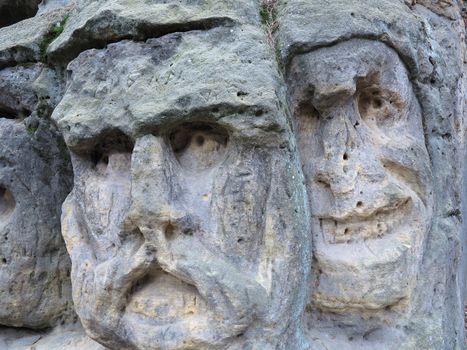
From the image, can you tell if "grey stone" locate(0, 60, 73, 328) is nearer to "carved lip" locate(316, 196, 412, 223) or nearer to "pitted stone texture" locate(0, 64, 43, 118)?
"pitted stone texture" locate(0, 64, 43, 118)

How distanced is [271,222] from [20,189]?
95 cm

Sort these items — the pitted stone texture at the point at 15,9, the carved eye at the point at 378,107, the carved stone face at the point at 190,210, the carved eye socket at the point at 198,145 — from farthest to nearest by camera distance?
the pitted stone texture at the point at 15,9
the carved eye at the point at 378,107
the carved eye socket at the point at 198,145
the carved stone face at the point at 190,210

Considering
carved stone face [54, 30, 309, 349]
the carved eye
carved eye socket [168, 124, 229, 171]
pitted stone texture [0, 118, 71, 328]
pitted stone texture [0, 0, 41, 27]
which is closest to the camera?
carved stone face [54, 30, 309, 349]

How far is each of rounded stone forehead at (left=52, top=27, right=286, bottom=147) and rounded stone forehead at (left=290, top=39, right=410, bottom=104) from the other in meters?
0.13

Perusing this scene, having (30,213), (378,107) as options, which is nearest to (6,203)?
(30,213)

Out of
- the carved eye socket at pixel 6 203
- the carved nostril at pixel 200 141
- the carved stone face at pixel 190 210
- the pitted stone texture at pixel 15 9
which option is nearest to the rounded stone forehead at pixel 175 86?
the carved stone face at pixel 190 210

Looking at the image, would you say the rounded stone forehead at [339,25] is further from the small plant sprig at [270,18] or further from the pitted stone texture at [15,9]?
the pitted stone texture at [15,9]

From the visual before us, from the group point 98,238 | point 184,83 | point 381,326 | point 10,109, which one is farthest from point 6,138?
point 381,326

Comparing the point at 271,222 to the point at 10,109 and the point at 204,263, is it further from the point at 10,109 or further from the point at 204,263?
the point at 10,109

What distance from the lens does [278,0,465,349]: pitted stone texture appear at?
4.72 feet

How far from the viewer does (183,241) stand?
1.30 metres

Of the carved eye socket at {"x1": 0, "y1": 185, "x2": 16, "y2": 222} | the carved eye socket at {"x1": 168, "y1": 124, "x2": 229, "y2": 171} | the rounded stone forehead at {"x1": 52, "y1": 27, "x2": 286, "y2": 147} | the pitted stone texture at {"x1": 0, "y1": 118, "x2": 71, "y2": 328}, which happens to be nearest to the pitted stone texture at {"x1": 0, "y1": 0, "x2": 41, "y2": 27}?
the pitted stone texture at {"x1": 0, "y1": 118, "x2": 71, "y2": 328}

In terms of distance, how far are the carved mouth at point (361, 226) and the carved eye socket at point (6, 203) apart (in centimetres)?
112

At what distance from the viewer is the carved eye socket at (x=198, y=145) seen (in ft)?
4.60
